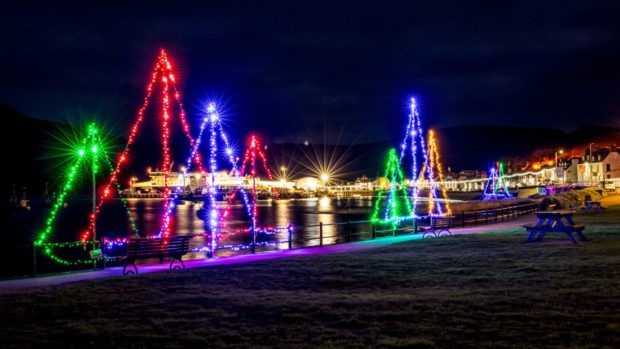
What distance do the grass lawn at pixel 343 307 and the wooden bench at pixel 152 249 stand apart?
2.02 metres

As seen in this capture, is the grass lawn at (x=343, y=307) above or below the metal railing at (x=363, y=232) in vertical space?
above

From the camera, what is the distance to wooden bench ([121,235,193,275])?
14.2 m

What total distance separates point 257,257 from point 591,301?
33.9 feet

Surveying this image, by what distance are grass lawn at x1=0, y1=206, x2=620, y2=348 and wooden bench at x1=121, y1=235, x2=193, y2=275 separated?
202 cm

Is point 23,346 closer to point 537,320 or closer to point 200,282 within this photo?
point 200,282

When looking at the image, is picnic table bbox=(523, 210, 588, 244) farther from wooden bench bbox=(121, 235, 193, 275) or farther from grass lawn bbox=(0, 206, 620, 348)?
wooden bench bbox=(121, 235, 193, 275)

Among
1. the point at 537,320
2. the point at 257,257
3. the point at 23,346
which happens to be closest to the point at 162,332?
the point at 23,346

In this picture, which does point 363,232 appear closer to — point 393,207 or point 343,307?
point 343,307

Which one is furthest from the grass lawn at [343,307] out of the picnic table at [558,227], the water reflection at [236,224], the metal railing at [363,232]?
the metal railing at [363,232]

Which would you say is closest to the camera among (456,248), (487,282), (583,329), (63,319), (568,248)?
(583,329)

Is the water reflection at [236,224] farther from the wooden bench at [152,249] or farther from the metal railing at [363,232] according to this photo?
the wooden bench at [152,249]

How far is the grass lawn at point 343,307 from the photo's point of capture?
21.8ft

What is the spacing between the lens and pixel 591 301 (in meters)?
8.09

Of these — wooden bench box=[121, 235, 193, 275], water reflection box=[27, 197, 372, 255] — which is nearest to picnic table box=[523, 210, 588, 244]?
water reflection box=[27, 197, 372, 255]
